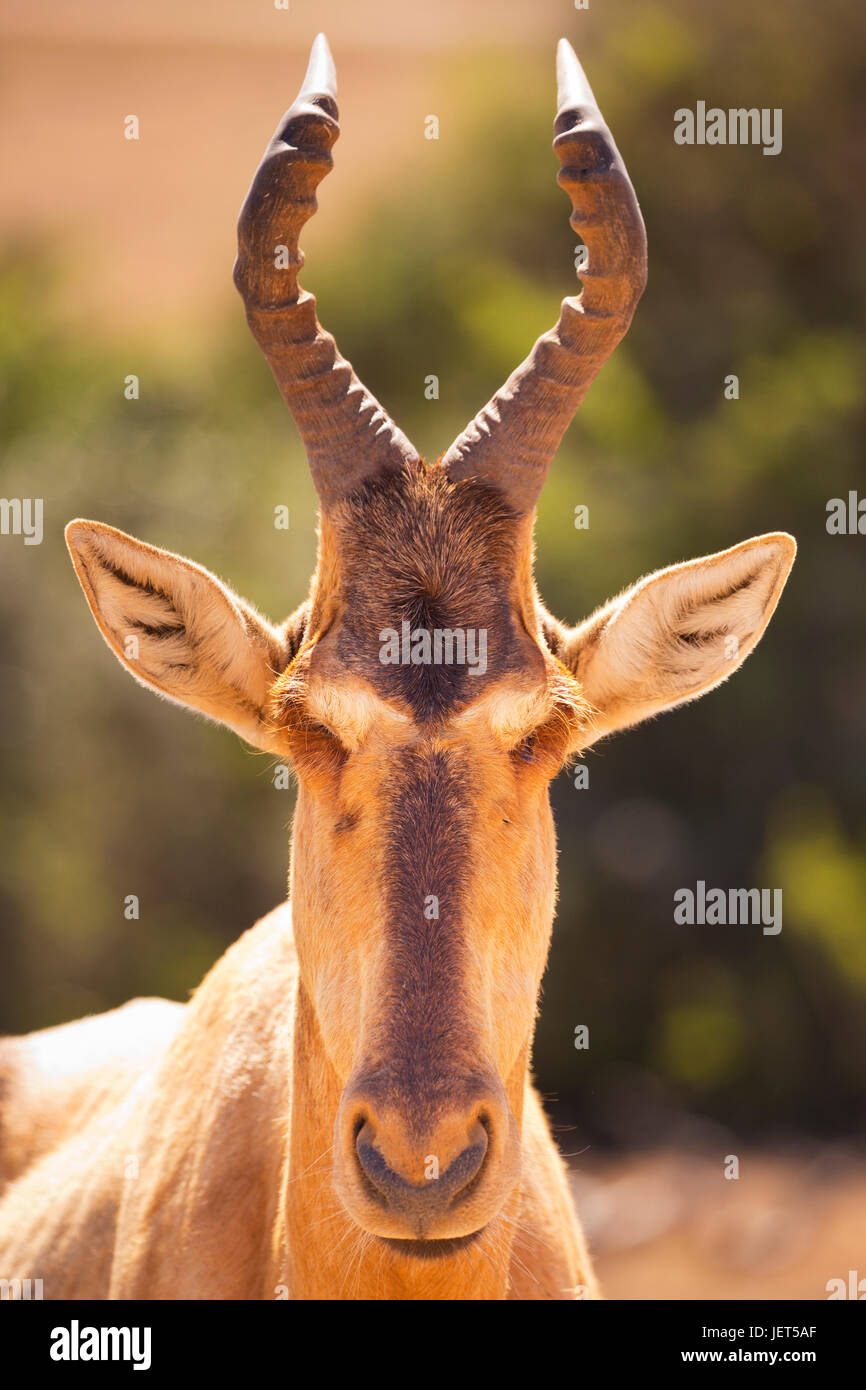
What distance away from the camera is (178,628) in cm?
528

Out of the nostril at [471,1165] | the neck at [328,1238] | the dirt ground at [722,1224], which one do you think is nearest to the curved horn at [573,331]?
the neck at [328,1238]

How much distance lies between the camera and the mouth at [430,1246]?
4.09m

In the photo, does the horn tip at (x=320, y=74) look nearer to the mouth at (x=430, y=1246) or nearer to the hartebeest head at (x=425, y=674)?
the hartebeest head at (x=425, y=674)

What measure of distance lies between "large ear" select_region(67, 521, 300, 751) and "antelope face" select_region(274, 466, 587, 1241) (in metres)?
0.28

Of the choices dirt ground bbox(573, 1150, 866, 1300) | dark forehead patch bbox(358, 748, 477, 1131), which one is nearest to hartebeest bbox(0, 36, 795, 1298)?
dark forehead patch bbox(358, 748, 477, 1131)

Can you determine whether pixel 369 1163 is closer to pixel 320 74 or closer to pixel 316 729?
pixel 316 729

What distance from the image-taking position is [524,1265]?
5.77 m

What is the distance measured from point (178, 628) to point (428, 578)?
3.23ft

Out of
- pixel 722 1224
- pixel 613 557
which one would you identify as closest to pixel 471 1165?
pixel 722 1224

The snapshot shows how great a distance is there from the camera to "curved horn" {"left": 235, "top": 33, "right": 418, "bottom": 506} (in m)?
5.21

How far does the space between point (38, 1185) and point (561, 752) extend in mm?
3912

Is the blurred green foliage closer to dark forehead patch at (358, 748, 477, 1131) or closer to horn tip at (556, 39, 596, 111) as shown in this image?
horn tip at (556, 39, 596, 111)

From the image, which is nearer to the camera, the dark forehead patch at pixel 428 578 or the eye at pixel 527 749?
the dark forehead patch at pixel 428 578

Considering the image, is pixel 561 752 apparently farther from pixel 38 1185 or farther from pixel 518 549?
pixel 38 1185
